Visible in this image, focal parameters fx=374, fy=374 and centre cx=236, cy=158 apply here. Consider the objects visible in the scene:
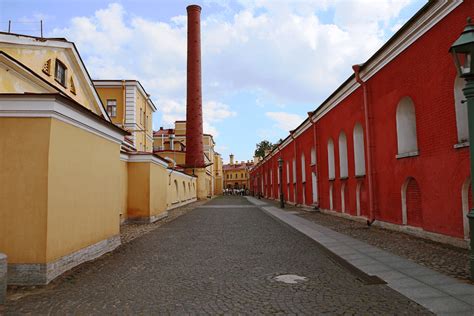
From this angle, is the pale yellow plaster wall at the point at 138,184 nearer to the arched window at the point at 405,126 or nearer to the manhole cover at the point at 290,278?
the arched window at the point at 405,126

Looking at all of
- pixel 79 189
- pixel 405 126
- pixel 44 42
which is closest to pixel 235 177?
pixel 44 42

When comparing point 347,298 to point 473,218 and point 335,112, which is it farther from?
point 335,112

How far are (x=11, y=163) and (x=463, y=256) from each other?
819 centimetres

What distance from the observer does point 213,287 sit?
565 cm

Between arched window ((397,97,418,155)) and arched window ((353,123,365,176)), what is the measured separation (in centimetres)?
350

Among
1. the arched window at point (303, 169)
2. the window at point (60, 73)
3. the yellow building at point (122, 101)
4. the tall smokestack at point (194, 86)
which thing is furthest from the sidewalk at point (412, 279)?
the tall smokestack at point (194, 86)

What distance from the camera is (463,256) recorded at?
7.11 metres

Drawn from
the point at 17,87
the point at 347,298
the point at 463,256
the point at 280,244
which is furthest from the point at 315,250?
the point at 17,87

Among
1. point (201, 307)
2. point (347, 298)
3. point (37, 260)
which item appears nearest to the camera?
point (201, 307)

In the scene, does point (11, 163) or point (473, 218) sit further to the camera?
point (11, 163)

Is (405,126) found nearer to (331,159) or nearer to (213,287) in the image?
(331,159)

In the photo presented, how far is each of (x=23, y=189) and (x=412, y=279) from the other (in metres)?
6.20

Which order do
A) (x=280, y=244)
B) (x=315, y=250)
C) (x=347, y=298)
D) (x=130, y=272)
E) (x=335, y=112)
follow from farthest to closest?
(x=335, y=112) → (x=280, y=244) → (x=315, y=250) → (x=130, y=272) → (x=347, y=298)

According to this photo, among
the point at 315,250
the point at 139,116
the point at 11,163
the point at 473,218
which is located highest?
the point at 139,116
